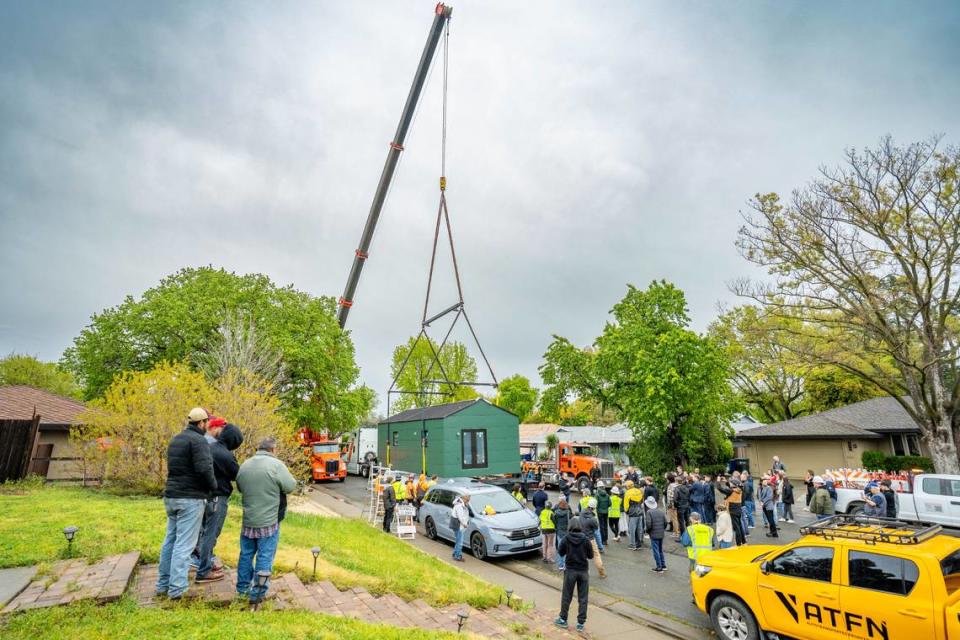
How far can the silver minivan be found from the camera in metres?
11.7

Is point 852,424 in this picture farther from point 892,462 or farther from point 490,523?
point 490,523

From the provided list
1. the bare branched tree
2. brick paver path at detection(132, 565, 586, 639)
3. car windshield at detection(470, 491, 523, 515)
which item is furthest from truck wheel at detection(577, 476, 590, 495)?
the bare branched tree

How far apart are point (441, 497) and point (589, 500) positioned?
449 cm

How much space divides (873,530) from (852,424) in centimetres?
2854

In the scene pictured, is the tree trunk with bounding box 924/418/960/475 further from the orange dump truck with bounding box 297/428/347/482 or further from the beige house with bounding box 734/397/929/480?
the orange dump truck with bounding box 297/428/347/482

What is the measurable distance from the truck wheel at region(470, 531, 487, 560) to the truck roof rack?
23.7ft

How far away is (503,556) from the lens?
12117 mm

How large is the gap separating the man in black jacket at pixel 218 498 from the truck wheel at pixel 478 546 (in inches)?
274

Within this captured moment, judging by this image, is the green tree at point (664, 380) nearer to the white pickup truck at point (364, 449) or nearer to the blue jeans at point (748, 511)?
the blue jeans at point (748, 511)

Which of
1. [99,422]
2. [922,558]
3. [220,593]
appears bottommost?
[220,593]

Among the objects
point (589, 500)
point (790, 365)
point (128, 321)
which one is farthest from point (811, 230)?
point (128, 321)

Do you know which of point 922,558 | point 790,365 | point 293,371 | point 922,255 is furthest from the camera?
point 293,371

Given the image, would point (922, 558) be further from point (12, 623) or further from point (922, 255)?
point (922, 255)

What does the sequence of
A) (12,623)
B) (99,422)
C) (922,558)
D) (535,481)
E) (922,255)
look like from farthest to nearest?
1. (535,481)
2. (922,255)
3. (99,422)
4. (922,558)
5. (12,623)
